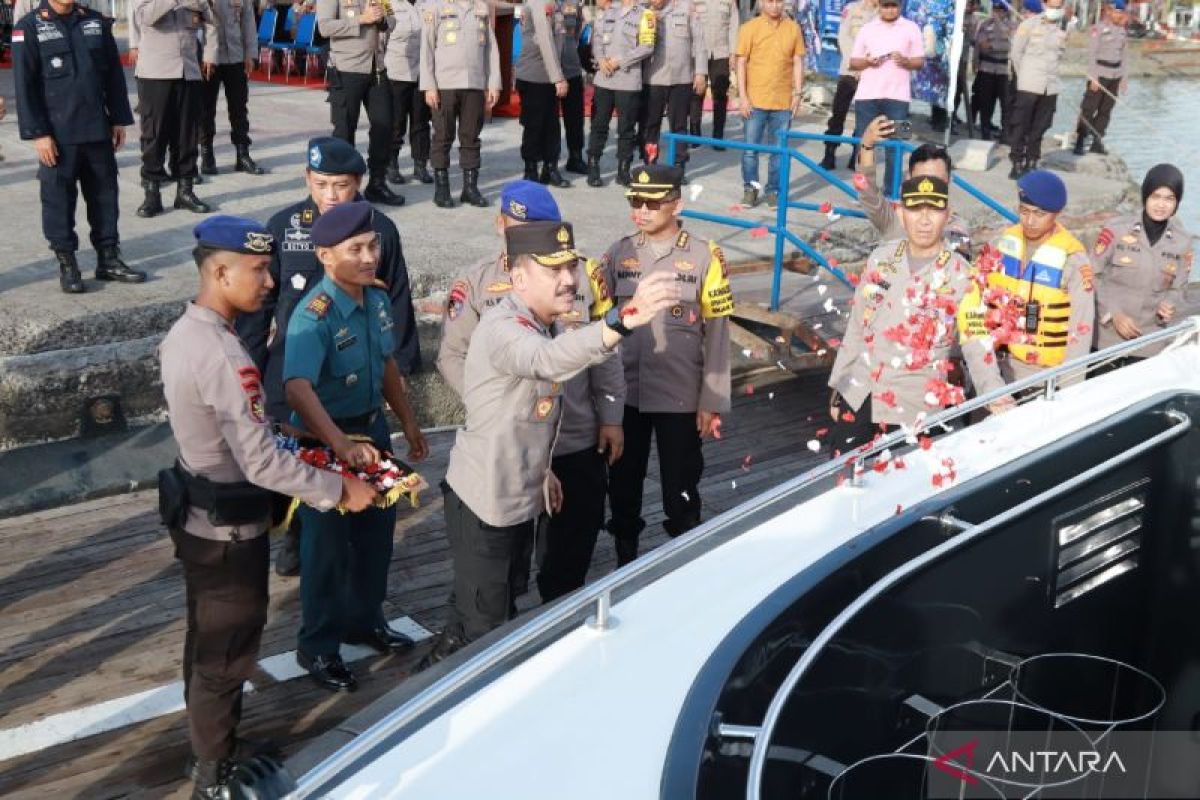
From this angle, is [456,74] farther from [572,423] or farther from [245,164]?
[572,423]

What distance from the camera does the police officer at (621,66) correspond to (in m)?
10.5

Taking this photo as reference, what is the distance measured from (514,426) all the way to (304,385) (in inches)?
25.6

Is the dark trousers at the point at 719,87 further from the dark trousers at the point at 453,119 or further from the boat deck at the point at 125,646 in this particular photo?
the boat deck at the point at 125,646

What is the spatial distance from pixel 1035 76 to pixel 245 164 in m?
7.33

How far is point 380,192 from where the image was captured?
31.2ft

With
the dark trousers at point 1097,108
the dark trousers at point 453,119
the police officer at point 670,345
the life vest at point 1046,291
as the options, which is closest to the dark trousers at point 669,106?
the dark trousers at point 453,119

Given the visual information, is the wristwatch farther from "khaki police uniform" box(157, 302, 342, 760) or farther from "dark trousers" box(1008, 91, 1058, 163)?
"dark trousers" box(1008, 91, 1058, 163)

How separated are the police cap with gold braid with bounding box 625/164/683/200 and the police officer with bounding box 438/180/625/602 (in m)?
0.35

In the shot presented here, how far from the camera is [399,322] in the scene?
5402mm

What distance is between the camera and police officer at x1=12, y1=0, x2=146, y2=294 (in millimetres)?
6621

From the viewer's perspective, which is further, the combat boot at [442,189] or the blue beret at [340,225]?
the combat boot at [442,189]

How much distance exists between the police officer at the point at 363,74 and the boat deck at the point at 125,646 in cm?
388

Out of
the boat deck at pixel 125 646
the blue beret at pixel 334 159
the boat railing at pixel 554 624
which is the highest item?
the blue beret at pixel 334 159

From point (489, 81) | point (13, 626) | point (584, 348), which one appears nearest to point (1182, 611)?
point (584, 348)
